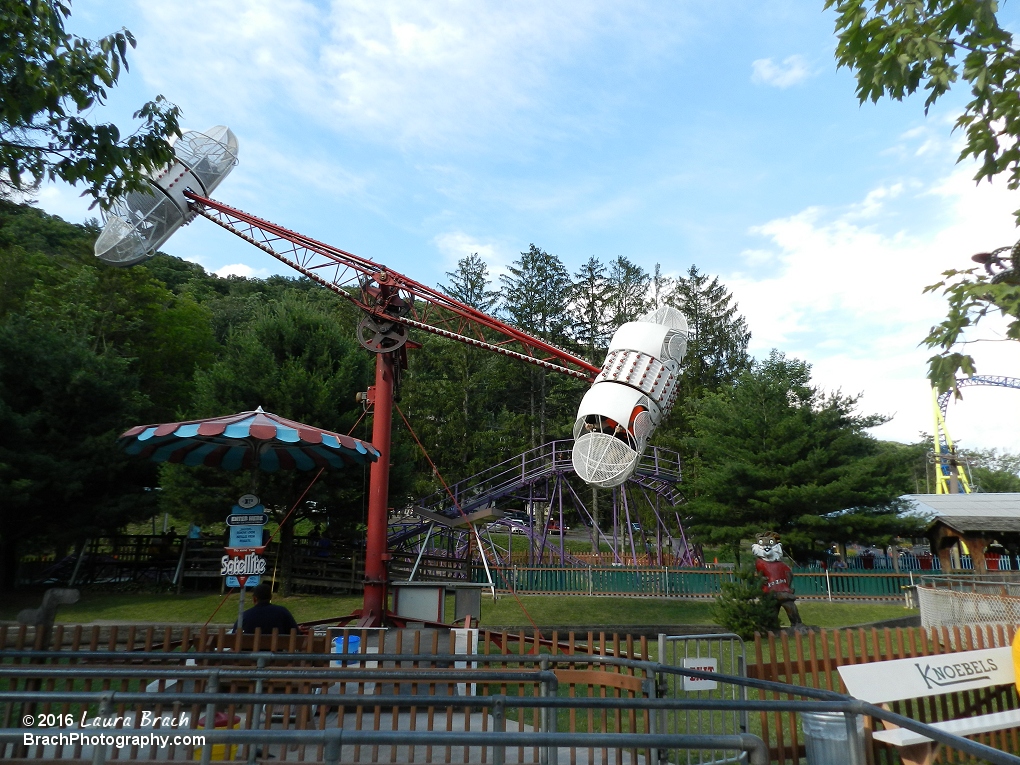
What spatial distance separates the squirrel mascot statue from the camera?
591 inches

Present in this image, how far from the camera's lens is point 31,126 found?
7812 mm

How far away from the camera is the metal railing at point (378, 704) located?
10.5 ft

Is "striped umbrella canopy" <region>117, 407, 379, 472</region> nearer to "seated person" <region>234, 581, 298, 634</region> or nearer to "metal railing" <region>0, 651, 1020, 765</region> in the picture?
"seated person" <region>234, 581, 298, 634</region>

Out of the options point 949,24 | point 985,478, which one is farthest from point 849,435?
point 985,478

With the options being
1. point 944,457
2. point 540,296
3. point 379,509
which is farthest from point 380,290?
point 944,457

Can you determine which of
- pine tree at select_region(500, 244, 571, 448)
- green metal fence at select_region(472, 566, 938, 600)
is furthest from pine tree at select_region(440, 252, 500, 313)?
green metal fence at select_region(472, 566, 938, 600)

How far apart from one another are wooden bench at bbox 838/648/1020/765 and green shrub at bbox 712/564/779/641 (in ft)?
21.2

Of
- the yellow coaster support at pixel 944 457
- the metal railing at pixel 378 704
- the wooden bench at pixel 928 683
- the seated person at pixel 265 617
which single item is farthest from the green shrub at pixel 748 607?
the yellow coaster support at pixel 944 457

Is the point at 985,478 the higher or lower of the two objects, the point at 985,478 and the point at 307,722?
the higher

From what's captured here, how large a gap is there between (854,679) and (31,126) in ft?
34.1

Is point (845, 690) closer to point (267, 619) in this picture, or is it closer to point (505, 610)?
point (267, 619)

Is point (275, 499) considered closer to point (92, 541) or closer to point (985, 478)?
point (92, 541)

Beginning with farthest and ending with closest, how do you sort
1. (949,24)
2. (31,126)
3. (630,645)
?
(31,126), (630,645), (949,24)

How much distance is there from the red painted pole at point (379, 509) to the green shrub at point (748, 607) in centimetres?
713
